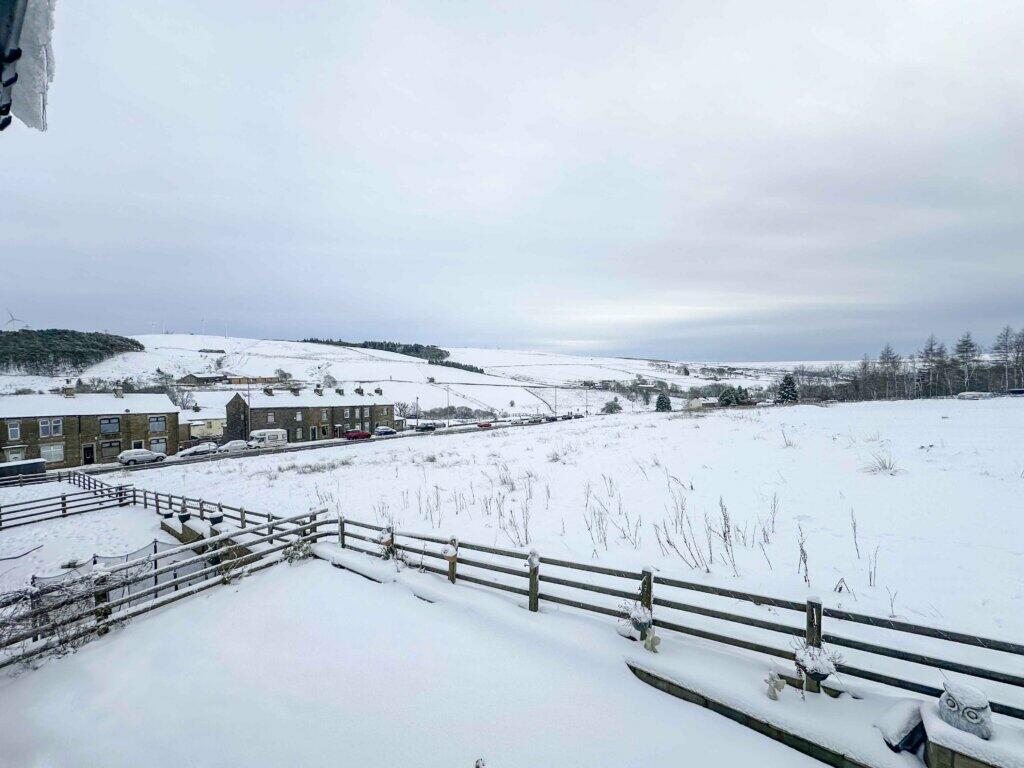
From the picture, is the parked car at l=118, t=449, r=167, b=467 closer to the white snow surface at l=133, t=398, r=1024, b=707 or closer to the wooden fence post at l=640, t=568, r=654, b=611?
the white snow surface at l=133, t=398, r=1024, b=707

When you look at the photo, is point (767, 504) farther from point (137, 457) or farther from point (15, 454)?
point (15, 454)

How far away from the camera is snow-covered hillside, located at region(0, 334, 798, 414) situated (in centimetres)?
9825

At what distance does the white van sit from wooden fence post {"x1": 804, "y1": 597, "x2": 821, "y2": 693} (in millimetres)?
50052

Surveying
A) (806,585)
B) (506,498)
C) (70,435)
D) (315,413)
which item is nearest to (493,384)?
(315,413)

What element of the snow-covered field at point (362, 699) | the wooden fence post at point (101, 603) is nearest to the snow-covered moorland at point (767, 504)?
the snow-covered field at point (362, 699)

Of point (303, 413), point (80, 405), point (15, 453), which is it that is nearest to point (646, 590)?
point (15, 453)

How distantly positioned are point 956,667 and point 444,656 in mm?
6111

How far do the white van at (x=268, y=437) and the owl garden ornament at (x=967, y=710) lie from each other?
51.3 metres

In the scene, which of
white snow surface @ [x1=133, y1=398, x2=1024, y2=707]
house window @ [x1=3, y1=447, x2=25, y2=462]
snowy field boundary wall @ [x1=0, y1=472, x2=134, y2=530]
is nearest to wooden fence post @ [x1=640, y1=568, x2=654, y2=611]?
white snow surface @ [x1=133, y1=398, x2=1024, y2=707]

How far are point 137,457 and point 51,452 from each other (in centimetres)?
640

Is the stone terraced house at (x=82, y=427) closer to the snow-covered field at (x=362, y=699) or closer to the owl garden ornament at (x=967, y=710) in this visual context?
the snow-covered field at (x=362, y=699)

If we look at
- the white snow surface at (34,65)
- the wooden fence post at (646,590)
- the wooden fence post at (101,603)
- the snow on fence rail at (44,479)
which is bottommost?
the snow on fence rail at (44,479)

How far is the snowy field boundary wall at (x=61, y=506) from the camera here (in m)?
19.5

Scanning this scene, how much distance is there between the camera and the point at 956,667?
14.5ft
